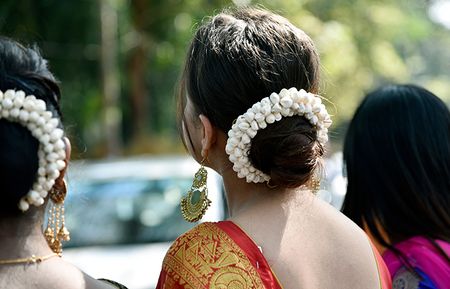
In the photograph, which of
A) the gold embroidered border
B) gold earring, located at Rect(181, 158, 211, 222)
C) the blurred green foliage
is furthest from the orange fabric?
the blurred green foliage

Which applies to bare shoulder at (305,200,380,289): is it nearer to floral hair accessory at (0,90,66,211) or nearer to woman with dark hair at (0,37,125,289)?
woman with dark hair at (0,37,125,289)

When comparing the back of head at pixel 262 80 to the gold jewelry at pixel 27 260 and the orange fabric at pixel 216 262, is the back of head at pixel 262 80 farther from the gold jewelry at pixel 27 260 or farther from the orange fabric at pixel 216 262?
the gold jewelry at pixel 27 260

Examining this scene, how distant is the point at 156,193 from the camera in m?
6.40

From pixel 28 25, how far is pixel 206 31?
7.43 metres

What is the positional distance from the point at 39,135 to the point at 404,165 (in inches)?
56.1

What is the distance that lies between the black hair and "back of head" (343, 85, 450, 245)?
1273mm

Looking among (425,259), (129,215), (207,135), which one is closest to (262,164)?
(207,135)

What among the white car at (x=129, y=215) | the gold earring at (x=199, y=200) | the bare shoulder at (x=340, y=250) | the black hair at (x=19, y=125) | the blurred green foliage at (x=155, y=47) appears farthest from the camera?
the blurred green foliage at (x=155, y=47)

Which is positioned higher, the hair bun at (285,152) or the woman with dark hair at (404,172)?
the hair bun at (285,152)

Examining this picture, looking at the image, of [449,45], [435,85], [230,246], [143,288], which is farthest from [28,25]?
[449,45]

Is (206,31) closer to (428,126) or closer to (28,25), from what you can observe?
(428,126)

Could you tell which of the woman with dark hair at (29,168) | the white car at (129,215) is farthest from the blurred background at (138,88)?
the woman with dark hair at (29,168)

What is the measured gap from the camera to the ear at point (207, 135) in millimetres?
2250

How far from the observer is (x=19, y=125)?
6.72ft
